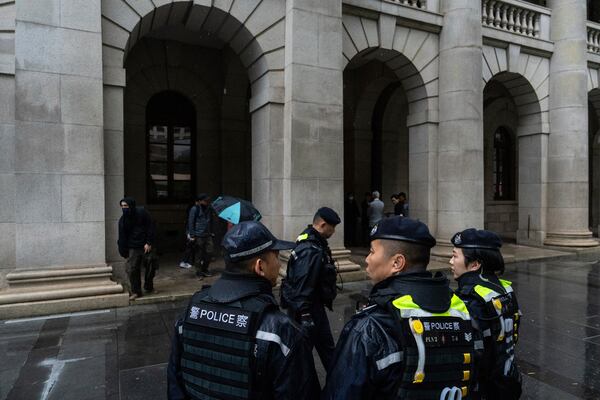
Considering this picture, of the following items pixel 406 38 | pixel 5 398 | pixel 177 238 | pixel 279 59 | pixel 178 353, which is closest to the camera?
pixel 178 353

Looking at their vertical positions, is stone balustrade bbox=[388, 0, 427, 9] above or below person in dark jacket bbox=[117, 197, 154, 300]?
above

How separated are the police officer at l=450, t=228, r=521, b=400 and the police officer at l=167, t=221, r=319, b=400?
3.75 feet

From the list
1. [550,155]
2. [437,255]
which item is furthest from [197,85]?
[550,155]

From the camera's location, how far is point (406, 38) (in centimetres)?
1090

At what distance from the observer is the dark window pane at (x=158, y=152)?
13.2m

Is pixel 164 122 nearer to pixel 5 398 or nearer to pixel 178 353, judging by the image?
pixel 5 398

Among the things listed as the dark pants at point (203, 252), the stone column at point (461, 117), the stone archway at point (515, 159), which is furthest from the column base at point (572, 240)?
the dark pants at point (203, 252)

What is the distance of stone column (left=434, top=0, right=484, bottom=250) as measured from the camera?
1106 centimetres

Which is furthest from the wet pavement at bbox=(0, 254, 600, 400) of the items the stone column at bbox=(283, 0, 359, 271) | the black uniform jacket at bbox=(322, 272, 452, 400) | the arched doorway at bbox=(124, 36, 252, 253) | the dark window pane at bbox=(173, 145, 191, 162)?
the dark window pane at bbox=(173, 145, 191, 162)

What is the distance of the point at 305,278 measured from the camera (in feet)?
12.1

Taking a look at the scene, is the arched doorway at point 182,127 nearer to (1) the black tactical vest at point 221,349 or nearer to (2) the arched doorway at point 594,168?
(1) the black tactical vest at point 221,349

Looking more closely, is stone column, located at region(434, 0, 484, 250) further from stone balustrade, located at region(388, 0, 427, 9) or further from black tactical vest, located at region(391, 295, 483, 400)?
black tactical vest, located at region(391, 295, 483, 400)

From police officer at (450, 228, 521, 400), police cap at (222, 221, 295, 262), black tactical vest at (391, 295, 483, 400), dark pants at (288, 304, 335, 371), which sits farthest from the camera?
dark pants at (288, 304, 335, 371)

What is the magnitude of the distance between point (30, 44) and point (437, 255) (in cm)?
1008
